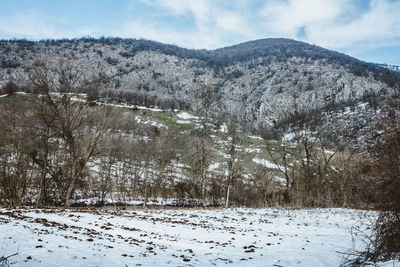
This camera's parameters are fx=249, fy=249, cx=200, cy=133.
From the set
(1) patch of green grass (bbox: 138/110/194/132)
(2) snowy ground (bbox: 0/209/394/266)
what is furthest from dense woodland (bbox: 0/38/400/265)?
(1) patch of green grass (bbox: 138/110/194/132)

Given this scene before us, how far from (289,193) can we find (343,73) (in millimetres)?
149052

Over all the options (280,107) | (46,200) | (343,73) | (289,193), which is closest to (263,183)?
(289,193)

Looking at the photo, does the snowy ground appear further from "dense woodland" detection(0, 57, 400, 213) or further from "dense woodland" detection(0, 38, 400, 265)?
"dense woodland" detection(0, 57, 400, 213)

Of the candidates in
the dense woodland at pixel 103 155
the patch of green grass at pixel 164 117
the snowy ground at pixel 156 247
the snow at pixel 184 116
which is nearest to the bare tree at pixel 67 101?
the dense woodland at pixel 103 155

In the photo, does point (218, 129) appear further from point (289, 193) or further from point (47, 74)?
point (47, 74)

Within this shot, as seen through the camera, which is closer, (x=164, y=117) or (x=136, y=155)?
(x=136, y=155)

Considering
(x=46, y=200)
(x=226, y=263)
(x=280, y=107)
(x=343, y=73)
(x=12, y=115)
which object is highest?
(x=343, y=73)

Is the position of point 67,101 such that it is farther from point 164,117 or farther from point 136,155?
point 164,117

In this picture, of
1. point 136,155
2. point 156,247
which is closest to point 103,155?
point 136,155

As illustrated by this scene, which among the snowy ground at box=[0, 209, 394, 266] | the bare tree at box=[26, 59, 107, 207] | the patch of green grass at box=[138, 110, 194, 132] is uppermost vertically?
the patch of green grass at box=[138, 110, 194, 132]

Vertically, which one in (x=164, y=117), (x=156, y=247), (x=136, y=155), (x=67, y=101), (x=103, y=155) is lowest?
(x=156, y=247)

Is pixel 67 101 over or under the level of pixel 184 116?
under

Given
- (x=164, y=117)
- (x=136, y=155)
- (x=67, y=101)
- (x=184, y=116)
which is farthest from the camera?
(x=184, y=116)

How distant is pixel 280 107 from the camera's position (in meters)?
143
